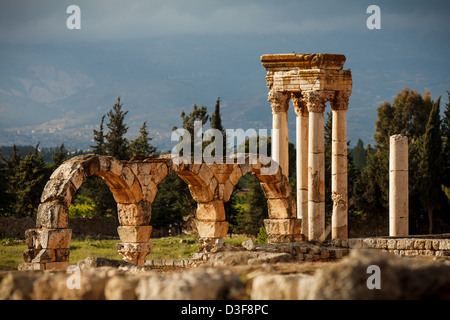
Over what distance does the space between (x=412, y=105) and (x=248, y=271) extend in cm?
8418

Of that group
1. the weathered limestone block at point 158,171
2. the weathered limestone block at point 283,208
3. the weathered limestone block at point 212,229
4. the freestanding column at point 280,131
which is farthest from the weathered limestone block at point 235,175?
the freestanding column at point 280,131

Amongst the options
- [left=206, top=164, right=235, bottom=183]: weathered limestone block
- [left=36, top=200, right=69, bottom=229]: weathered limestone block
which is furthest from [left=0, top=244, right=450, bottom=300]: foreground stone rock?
[left=206, top=164, right=235, bottom=183]: weathered limestone block

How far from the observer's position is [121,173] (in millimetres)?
22062

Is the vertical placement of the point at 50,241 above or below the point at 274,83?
below

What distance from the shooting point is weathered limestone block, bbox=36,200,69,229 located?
63.0 feet

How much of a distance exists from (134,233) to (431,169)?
114 ft

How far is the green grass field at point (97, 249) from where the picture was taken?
35281 millimetres

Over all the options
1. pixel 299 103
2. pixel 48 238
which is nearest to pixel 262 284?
pixel 48 238

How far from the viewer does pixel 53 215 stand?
63.0 feet

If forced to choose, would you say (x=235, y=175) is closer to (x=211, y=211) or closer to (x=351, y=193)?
(x=211, y=211)
